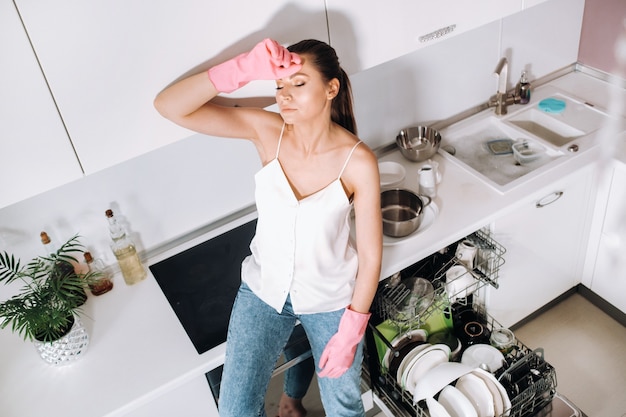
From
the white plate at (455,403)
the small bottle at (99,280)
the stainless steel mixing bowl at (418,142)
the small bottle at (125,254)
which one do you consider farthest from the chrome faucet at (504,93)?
the small bottle at (99,280)

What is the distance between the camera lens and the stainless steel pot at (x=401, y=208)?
201cm

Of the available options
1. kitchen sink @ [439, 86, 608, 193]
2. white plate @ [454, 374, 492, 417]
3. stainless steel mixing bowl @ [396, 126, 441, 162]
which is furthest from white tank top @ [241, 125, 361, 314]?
kitchen sink @ [439, 86, 608, 193]

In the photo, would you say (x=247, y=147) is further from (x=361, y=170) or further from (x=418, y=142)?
(x=418, y=142)

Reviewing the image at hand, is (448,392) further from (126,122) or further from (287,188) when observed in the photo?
(126,122)

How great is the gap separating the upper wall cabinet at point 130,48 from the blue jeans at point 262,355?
56 centimetres

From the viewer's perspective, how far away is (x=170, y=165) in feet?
6.59

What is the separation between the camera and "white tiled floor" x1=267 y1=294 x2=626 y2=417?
233cm

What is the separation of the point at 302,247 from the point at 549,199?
1.06 meters

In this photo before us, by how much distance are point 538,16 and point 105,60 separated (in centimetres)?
186

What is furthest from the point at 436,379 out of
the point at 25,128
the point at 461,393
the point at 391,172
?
the point at 25,128

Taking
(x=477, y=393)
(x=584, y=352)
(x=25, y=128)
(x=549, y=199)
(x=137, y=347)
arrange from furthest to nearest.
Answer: (x=584, y=352) → (x=549, y=199) → (x=477, y=393) → (x=137, y=347) → (x=25, y=128)

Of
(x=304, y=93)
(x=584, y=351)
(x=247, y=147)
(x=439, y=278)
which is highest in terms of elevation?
(x=304, y=93)

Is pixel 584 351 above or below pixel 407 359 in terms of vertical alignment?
below

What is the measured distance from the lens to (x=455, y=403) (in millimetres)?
1862
